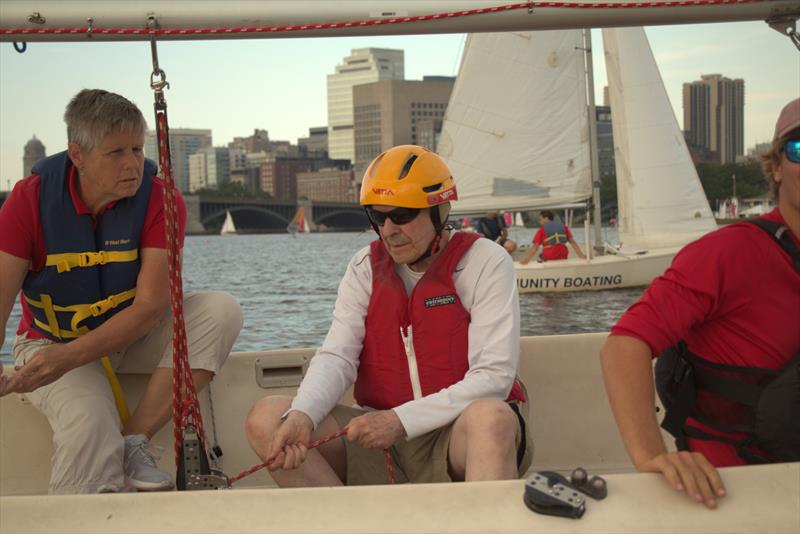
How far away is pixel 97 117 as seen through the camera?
3080 mm

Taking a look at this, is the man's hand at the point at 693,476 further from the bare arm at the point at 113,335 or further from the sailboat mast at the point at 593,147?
the sailboat mast at the point at 593,147

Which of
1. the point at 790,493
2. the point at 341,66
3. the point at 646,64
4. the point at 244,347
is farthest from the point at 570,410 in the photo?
the point at 341,66

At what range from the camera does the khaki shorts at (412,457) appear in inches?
108

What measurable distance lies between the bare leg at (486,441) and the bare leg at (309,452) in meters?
0.37

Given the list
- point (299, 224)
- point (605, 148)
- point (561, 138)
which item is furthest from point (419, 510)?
point (299, 224)

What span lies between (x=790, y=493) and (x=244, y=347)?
41.6 ft

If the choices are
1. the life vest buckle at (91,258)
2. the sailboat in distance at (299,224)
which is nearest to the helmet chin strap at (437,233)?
the life vest buckle at (91,258)

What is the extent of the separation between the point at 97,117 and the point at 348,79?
486 feet

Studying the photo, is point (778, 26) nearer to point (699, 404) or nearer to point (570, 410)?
point (699, 404)

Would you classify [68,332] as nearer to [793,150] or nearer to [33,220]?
[33,220]

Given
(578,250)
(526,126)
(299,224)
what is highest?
(526,126)

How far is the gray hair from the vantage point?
3080 millimetres

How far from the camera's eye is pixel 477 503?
180cm

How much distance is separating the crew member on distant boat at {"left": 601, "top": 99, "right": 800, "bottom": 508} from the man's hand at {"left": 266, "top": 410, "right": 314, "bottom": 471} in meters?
0.92
